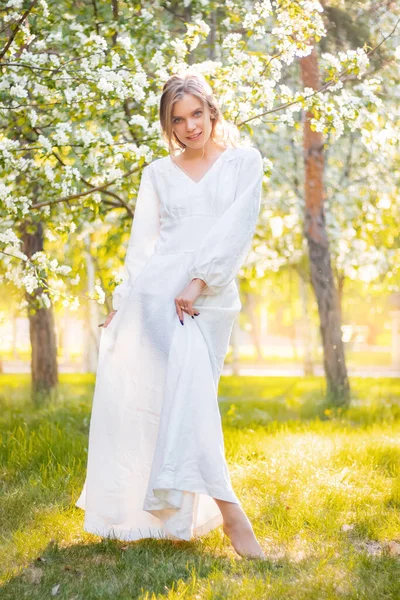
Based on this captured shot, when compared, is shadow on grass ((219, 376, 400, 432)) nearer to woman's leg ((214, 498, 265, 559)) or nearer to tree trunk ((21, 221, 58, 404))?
tree trunk ((21, 221, 58, 404))

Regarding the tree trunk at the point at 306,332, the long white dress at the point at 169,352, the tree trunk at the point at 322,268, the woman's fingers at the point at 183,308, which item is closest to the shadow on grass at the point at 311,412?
the tree trunk at the point at 322,268

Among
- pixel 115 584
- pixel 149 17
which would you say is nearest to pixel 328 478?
pixel 115 584

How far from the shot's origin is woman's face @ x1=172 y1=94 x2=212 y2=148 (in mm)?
3859

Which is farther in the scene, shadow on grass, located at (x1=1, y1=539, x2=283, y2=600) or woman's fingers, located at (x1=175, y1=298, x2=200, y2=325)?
woman's fingers, located at (x1=175, y1=298, x2=200, y2=325)

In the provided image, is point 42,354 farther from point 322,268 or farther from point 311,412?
point 322,268

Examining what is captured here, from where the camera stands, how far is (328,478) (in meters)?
5.03

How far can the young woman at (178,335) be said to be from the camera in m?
3.65

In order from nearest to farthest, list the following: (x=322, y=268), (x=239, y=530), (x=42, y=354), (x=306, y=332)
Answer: (x=239, y=530), (x=42, y=354), (x=322, y=268), (x=306, y=332)

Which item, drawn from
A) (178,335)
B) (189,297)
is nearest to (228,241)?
(189,297)

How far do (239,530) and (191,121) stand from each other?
1.91m

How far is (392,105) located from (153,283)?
723 cm

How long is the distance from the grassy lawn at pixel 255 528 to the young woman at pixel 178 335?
0.18 metres

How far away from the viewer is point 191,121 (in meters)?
3.87

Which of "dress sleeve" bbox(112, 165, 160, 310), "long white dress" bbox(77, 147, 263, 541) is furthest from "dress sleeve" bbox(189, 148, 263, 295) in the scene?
"dress sleeve" bbox(112, 165, 160, 310)
